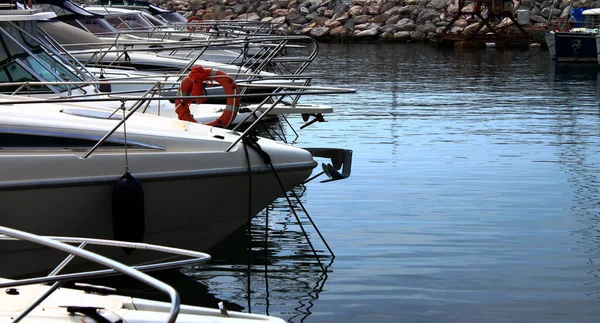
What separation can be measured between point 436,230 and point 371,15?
131 ft

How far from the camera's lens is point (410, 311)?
7.42 metres

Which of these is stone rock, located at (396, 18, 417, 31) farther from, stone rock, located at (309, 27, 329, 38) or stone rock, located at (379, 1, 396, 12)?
stone rock, located at (309, 27, 329, 38)

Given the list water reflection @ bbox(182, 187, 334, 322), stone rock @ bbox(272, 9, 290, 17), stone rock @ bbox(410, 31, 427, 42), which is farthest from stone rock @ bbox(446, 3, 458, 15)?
water reflection @ bbox(182, 187, 334, 322)

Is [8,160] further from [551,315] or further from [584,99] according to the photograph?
[584,99]

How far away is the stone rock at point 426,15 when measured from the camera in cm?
4734

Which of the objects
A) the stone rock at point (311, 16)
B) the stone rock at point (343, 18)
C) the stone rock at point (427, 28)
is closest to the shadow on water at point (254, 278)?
the stone rock at point (427, 28)

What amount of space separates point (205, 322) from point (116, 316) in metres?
0.40

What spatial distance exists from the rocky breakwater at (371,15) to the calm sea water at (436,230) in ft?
88.7

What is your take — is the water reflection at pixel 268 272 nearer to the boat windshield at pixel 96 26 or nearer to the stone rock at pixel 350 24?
the boat windshield at pixel 96 26

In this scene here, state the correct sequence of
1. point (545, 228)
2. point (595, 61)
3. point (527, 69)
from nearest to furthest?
point (545, 228)
point (527, 69)
point (595, 61)

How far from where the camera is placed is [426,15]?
155 ft

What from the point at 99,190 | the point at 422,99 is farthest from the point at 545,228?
the point at 422,99

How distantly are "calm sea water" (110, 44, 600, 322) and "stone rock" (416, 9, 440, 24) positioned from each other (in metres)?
28.1

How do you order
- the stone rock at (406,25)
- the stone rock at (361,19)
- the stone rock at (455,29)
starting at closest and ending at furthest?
the stone rock at (455,29), the stone rock at (406,25), the stone rock at (361,19)
